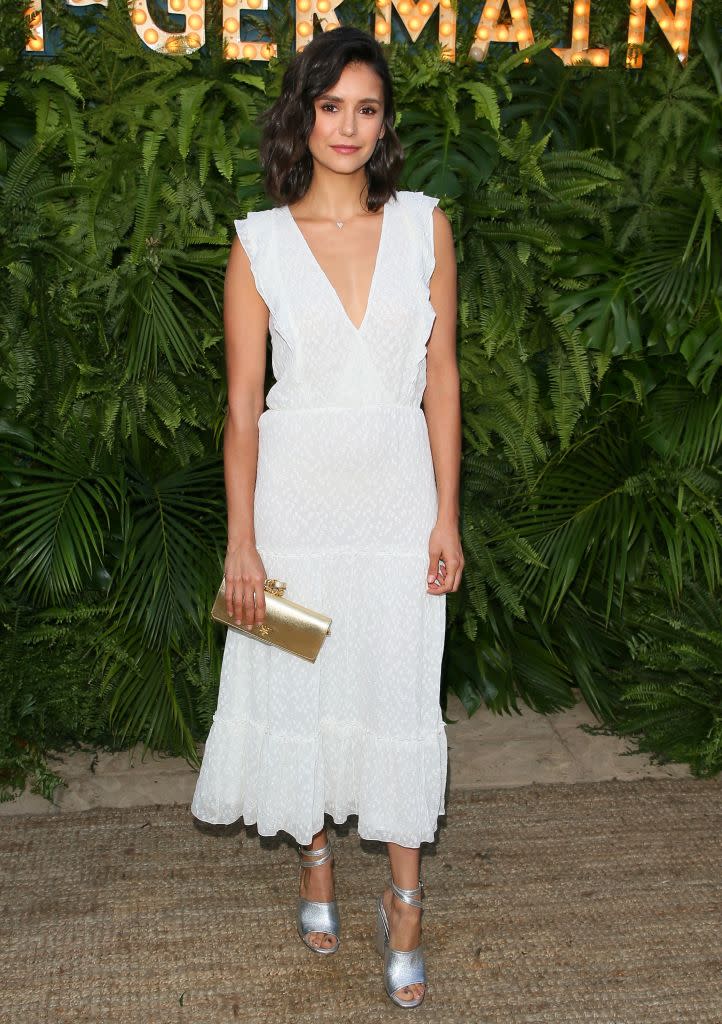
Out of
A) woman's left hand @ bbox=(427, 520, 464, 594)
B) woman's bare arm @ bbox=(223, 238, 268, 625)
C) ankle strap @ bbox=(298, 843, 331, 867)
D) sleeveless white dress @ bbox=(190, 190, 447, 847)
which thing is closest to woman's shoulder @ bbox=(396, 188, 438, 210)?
sleeveless white dress @ bbox=(190, 190, 447, 847)

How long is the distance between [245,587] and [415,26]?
7.64ft

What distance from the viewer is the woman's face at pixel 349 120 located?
7.77 ft

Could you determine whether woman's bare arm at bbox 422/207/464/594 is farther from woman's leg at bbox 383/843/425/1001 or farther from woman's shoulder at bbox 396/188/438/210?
woman's leg at bbox 383/843/425/1001

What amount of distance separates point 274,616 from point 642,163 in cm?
225

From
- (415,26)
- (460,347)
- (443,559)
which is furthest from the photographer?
(415,26)

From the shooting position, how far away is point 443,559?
2.60 metres

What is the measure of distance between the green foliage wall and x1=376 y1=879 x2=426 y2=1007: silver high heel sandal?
1190 millimetres

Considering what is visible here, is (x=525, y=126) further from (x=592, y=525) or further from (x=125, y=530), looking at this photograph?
(x=125, y=530)

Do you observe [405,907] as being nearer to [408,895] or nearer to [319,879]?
[408,895]

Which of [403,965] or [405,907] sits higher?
[405,907]

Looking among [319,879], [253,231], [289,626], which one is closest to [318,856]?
[319,879]

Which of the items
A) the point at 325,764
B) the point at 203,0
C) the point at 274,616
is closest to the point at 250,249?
the point at 274,616

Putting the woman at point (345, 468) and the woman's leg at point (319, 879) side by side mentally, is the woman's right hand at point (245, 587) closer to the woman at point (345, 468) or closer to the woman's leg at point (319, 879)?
the woman at point (345, 468)

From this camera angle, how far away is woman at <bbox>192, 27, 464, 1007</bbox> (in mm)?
2449
